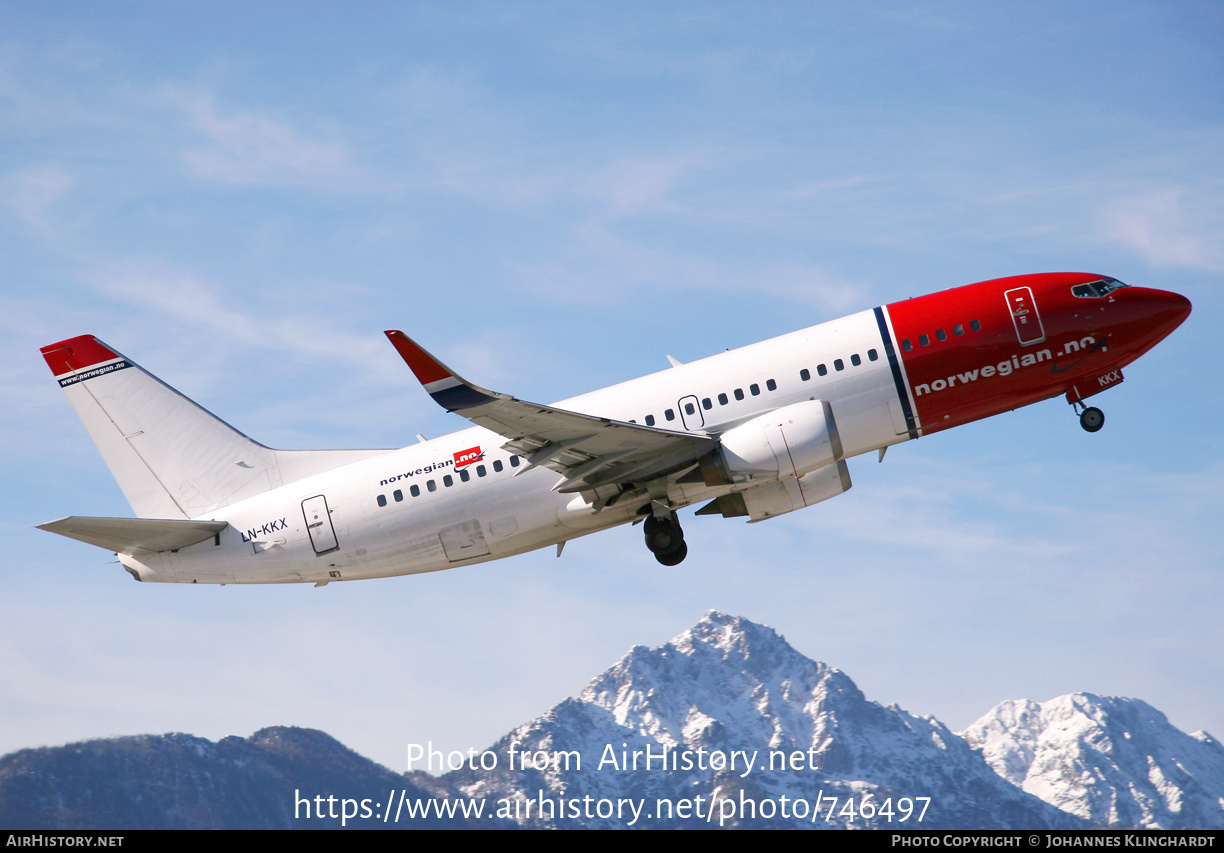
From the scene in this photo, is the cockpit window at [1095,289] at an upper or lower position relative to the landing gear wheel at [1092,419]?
upper

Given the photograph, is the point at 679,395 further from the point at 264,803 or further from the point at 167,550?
the point at 264,803

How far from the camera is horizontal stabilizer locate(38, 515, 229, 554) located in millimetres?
33812

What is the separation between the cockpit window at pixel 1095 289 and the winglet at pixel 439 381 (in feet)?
58.1

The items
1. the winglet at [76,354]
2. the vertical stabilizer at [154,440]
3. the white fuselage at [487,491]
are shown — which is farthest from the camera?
the winglet at [76,354]

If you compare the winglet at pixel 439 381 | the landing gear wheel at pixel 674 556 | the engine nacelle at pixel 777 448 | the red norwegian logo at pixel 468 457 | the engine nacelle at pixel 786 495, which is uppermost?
the winglet at pixel 439 381

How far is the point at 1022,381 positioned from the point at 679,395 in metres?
9.97

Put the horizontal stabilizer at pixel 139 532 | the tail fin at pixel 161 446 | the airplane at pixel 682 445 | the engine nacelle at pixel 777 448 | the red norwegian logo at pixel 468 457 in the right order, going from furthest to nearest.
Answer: the tail fin at pixel 161 446
the red norwegian logo at pixel 468 457
the horizontal stabilizer at pixel 139 532
the airplane at pixel 682 445
the engine nacelle at pixel 777 448

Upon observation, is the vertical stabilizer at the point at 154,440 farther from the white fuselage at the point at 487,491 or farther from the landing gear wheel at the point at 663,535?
the landing gear wheel at the point at 663,535

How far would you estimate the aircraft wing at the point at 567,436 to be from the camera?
95.3ft

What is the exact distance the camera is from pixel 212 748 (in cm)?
17700

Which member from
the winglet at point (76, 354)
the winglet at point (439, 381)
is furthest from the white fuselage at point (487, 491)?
the winglet at point (76, 354)

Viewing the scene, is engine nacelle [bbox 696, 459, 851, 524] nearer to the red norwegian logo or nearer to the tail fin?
the red norwegian logo

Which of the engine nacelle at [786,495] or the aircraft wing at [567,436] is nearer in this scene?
the aircraft wing at [567,436]

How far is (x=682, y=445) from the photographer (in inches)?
1292
